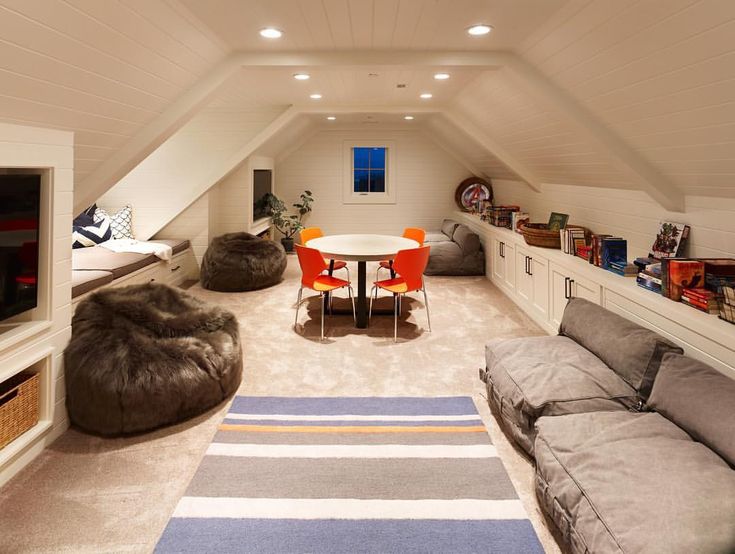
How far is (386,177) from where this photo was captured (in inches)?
325

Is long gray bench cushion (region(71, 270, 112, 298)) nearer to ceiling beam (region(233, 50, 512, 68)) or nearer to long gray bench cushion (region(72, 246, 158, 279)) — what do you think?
long gray bench cushion (region(72, 246, 158, 279))

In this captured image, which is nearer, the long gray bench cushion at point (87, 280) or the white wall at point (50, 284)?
the white wall at point (50, 284)

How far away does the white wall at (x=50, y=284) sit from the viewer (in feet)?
6.79

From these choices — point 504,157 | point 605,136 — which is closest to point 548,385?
point 605,136

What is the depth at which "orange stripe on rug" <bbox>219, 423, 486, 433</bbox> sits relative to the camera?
2.48 metres

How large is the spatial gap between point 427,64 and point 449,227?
163 inches

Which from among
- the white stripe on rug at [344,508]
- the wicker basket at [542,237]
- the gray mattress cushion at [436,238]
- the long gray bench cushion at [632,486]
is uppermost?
the gray mattress cushion at [436,238]

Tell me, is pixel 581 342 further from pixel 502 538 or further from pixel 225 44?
pixel 225 44

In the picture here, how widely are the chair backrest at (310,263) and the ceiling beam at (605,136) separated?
199 centimetres

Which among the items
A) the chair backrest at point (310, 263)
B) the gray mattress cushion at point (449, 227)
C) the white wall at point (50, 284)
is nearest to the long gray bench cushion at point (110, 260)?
the chair backrest at point (310, 263)

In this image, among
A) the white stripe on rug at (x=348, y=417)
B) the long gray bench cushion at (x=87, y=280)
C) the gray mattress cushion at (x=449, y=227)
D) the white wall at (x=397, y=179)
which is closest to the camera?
the white stripe on rug at (x=348, y=417)

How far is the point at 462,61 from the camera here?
332cm

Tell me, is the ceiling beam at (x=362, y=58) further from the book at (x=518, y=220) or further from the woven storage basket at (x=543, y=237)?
the book at (x=518, y=220)

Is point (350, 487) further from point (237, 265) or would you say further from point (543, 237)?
point (237, 265)
